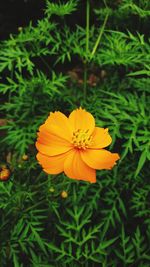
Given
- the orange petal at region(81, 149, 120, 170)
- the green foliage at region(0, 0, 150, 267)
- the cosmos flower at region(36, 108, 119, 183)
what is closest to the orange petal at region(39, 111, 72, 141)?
the cosmos flower at region(36, 108, 119, 183)

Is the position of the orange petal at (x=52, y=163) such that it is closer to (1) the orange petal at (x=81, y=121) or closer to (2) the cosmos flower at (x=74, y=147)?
(2) the cosmos flower at (x=74, y=147)

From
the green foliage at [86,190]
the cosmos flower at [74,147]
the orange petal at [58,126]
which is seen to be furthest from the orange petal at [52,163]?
the green foliage at [86,190]

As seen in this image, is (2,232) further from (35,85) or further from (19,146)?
(35,85)

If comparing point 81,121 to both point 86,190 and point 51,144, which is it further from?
point 86,190

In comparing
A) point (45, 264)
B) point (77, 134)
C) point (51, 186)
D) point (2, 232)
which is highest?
point (77, 134)

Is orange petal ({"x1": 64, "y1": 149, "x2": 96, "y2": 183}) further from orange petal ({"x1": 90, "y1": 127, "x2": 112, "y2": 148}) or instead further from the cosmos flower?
orange petal ({"x1": 90, "y1": 127, "x2": 112, "y2": 148})

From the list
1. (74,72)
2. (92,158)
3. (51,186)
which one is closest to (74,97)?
(51,186)
